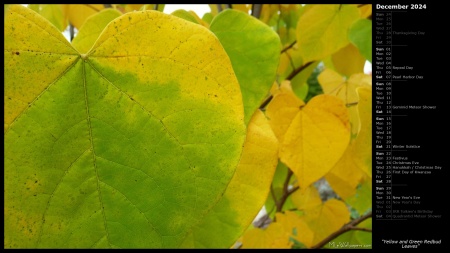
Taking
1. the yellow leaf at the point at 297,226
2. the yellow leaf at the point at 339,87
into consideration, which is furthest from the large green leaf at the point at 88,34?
the yellow leaf at the point at 297,226

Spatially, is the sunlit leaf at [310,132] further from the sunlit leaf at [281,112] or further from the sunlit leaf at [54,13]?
the sunlit leaf at [54,13]

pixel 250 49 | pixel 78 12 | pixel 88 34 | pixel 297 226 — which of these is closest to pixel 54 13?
pixel 78 12

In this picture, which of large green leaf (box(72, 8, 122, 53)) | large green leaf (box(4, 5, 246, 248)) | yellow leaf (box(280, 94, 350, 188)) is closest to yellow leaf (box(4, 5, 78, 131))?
large green leaf (box(4, 5, 246, 248))

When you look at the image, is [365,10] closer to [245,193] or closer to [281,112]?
[281,112]

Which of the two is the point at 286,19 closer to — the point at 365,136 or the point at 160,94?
the point at 365,136

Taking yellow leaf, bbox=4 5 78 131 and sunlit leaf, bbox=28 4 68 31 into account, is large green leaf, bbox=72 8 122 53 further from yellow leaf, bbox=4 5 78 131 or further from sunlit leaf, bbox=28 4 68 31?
sunlit leaf, bbox=28 4 68 31
